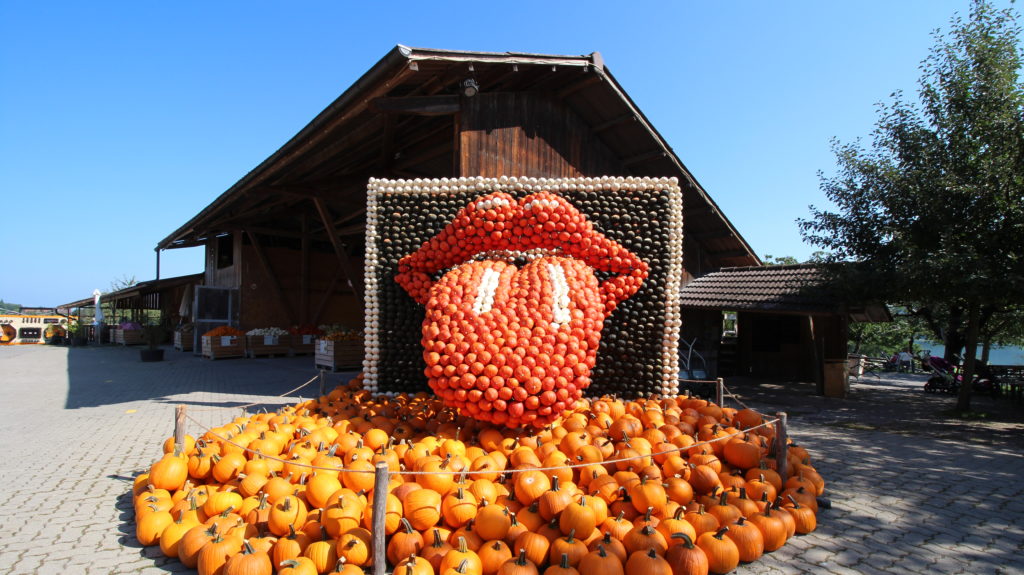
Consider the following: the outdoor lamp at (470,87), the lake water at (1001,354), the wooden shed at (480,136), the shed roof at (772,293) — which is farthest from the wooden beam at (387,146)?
the lake water at (1001,354)

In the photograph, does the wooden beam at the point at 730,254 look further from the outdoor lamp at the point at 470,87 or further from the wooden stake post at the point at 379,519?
the wooden stake post at the point at 379,519

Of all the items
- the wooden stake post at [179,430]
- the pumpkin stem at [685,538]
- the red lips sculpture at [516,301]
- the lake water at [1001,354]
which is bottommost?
the lake water at [1001,354]

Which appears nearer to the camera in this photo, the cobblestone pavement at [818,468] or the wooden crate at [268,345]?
the cobblestone pavement at [818,468]

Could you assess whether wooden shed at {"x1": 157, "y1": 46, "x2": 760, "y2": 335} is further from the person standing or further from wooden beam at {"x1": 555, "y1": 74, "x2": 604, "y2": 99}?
the person standing

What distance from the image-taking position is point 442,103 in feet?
25.3

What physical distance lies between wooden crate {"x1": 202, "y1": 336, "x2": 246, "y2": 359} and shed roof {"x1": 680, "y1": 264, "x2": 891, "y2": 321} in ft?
50.3

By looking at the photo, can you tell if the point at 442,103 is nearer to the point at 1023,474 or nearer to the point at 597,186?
the point at 597,186

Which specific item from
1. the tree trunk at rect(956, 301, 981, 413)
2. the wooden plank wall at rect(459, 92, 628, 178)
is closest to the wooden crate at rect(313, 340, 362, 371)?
the wooden plank wall at rect(459, 92, 628, 178)

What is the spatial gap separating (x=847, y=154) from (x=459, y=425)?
34.6 feet

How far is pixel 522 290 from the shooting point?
15.6 feet

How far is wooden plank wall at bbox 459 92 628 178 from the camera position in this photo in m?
7.70

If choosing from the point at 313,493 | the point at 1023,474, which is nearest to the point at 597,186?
the point at 313,493

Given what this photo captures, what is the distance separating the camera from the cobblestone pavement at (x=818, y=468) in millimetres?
3326

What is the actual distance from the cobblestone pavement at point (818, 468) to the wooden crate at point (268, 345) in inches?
252
